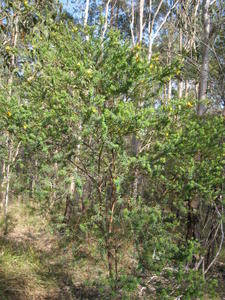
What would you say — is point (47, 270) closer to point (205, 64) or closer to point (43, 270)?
point (43, 270)

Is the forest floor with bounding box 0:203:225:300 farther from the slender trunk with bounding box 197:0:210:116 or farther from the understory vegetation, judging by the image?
the slender trunk with bounding box 197:0:210:116

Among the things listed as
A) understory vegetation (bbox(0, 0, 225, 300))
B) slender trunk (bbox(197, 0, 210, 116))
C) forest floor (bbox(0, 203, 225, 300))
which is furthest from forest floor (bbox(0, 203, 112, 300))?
slender trunk (bbox(197, 0, 210, 116))

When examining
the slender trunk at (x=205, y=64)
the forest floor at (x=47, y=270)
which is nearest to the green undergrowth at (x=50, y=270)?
the forest floor at (x=47, y=270)

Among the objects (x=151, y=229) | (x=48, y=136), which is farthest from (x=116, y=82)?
(x=151, y=229)

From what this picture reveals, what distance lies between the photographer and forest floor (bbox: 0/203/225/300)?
3.66 meters

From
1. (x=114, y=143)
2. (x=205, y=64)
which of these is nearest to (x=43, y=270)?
(x=114, y=143)

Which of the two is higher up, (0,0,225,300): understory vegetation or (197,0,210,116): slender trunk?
(197,0,210,116): slender trunk

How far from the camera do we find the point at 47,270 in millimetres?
4504

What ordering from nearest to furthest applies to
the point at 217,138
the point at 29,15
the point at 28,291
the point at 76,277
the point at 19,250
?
1. the point at 217,138
2. the point at 28,291
3. the point at 76,277
4. the point at 19,250
5. the point at 29,15

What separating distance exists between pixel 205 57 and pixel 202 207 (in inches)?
101

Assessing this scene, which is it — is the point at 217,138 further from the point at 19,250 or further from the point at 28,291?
the point at 19,250

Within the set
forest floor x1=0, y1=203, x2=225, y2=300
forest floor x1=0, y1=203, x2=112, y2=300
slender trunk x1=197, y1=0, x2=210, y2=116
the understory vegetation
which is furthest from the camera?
slender trunk x1=197, y1=0, x2=210, y2=116

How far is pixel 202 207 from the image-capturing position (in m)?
4.09

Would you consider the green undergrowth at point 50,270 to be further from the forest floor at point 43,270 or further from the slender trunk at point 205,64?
the slender trunk at point 205,64
